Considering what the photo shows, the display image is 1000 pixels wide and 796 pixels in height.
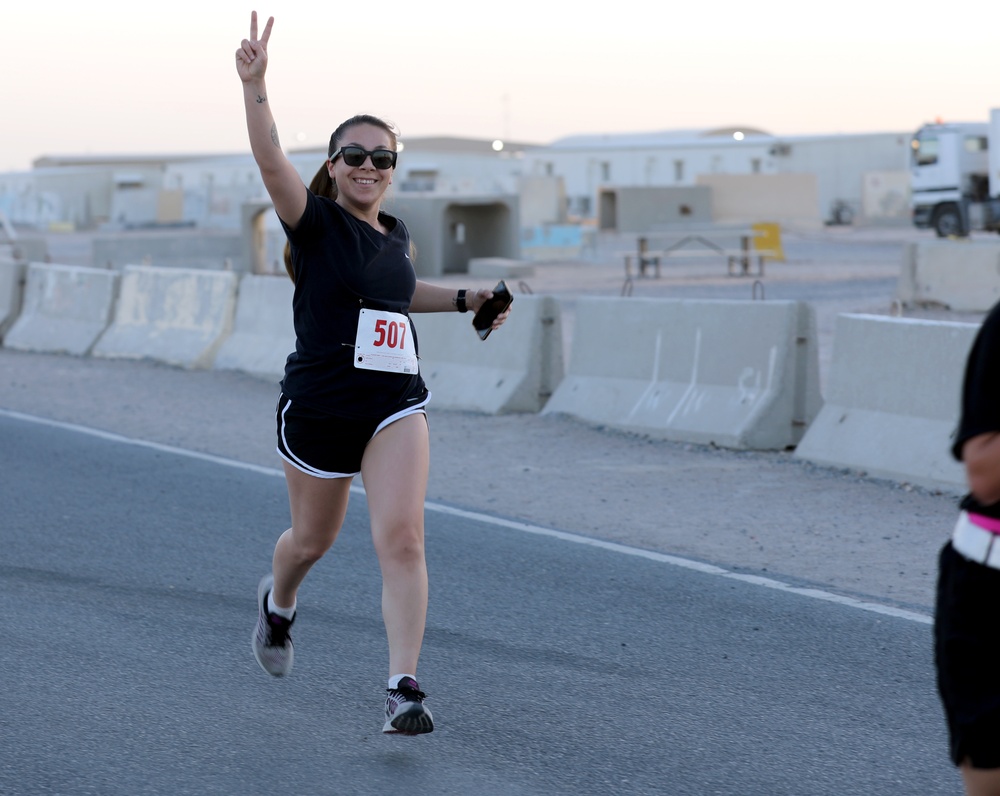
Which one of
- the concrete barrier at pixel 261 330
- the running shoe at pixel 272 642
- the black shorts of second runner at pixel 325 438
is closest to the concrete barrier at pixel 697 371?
the concrete barrier at pixel 261 330

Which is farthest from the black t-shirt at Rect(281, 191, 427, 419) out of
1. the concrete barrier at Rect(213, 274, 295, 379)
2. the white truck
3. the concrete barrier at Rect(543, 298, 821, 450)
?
the white truck

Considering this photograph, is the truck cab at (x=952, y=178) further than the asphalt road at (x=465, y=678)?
Yes

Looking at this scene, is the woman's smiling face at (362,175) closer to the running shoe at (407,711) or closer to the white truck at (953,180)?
the running shoe at (407,711)

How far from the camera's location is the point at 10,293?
764 inches

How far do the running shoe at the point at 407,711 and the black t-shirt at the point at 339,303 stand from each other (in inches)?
32.6

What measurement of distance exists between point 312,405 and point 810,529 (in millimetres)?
4151

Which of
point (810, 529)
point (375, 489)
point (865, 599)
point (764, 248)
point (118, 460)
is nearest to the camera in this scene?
point (375, 489)

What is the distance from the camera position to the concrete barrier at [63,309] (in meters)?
17.9

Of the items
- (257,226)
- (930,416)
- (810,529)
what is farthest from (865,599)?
(257,226)

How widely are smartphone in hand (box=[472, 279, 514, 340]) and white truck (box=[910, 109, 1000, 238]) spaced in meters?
36.9

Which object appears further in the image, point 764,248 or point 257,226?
point 764,248

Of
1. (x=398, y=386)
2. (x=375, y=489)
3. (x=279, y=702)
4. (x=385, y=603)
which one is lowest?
(x=279, y=702)

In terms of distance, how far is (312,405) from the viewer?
4.59m

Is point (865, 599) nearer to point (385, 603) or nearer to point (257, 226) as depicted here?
point (385, 603)
